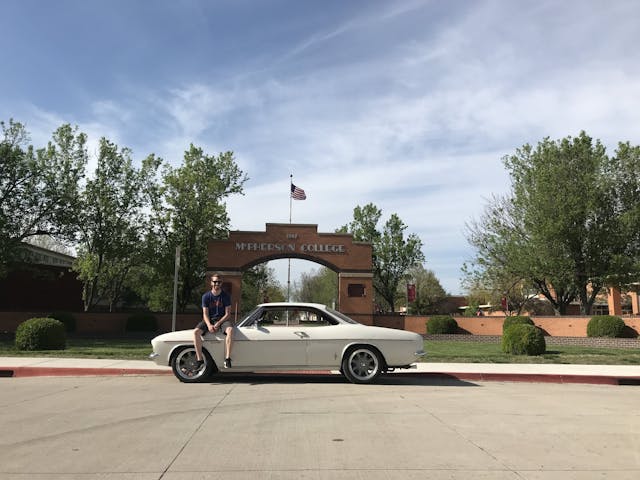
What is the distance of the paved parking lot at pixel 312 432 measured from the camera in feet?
16.2

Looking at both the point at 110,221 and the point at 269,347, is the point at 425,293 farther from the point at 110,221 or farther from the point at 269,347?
the point at 269,347

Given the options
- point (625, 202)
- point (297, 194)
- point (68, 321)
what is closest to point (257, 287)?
point (297, 194)

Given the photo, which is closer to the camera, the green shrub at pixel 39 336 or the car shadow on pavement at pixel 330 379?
the car shadow on pavement at pixel 330 379

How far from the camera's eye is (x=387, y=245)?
46781mm

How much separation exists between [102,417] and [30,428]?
0.89 m

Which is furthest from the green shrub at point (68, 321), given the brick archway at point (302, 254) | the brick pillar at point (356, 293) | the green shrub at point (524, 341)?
the green shrub at point (524, 341)

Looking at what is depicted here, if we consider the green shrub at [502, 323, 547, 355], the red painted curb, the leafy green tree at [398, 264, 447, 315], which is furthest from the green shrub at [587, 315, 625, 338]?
the leafy green tree at [398, 264, 447, 315]

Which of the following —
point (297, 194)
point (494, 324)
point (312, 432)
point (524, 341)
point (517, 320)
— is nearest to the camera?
point (312, 432)

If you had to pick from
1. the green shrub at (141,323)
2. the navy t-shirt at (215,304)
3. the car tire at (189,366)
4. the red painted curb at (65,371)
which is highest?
the navy t-shirt at (215,304)

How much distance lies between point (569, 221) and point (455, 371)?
21828 millimetres

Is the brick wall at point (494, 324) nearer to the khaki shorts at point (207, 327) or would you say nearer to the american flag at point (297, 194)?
the american flag at point (297, 194)

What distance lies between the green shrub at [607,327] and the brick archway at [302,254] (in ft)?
41.3

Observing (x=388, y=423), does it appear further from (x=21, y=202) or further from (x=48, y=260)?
(x=48, y=260)

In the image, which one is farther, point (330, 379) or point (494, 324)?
point (494, 324)
